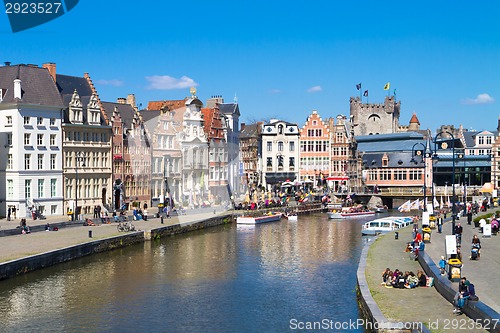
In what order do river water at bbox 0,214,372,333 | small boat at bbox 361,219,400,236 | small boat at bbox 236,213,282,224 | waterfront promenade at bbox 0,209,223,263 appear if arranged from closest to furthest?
river water at bbox 0,214,372,333
waterfront promenade at bbox 0,209,223,263
small boat at bbox 361,219,400,236
small boat at bbox 236,213,282,224

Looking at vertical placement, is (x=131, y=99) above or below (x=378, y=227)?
above

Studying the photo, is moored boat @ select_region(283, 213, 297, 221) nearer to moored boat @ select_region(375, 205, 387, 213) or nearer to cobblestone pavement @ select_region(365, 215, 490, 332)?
moored boat @ select_region(375, 205, 387, 213)

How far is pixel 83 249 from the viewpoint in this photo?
49.3m

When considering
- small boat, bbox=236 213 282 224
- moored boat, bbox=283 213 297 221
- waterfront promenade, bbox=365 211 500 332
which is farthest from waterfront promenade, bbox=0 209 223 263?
waterfront promenade, bbox=365 211 500 332

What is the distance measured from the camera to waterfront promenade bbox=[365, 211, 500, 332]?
26.0 m

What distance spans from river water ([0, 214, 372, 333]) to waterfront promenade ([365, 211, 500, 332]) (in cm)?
160

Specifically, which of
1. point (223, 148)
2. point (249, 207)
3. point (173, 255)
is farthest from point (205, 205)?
point (173, 255)

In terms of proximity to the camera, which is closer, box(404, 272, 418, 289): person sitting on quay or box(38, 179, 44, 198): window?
box(404, 272, 418, 289): person sitting on quay

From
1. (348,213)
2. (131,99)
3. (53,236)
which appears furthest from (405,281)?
(131,99)

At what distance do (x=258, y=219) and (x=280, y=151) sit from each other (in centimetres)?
4258

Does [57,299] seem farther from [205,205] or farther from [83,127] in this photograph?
[205,205]

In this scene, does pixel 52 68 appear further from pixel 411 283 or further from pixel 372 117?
pixel 372 117

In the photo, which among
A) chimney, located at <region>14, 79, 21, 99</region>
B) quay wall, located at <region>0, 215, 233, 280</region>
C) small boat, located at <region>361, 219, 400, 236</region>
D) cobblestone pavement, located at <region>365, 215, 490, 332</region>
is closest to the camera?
cobblestone pavement, located at <region>365, 215, 490, 332</region>

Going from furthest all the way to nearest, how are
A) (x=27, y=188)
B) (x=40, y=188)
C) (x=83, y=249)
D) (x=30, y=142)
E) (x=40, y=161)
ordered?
(x=40, y=161), (x=40, y=188), (x=30, y=142), (x=27, y=188), (x=83, y=249)
